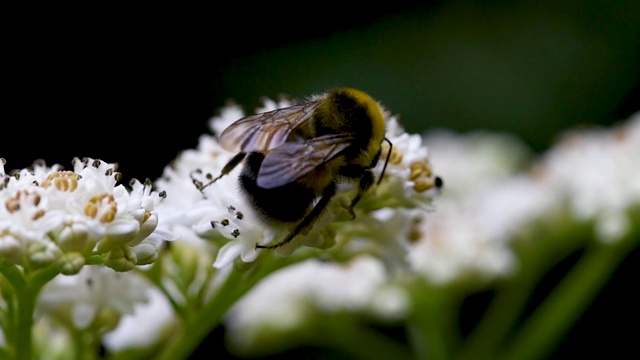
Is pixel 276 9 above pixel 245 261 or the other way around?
the other way around

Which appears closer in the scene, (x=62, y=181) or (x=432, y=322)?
(x=62, y=181)

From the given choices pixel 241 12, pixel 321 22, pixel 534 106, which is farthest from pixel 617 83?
pixel 241 12

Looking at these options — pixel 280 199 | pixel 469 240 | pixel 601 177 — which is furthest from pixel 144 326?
pixel 601 177

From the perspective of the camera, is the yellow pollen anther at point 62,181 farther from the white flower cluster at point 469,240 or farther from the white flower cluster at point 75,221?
the white flower cluster at point 469,240

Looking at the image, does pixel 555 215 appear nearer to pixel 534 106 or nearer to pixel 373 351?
pixel 373 351

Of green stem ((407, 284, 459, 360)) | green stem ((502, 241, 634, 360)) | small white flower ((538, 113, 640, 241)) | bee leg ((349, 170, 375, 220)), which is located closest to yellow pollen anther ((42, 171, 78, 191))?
bee leg ((349, 170, 375, 220))

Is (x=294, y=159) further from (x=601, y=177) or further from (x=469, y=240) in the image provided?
(x=601, y=177)
